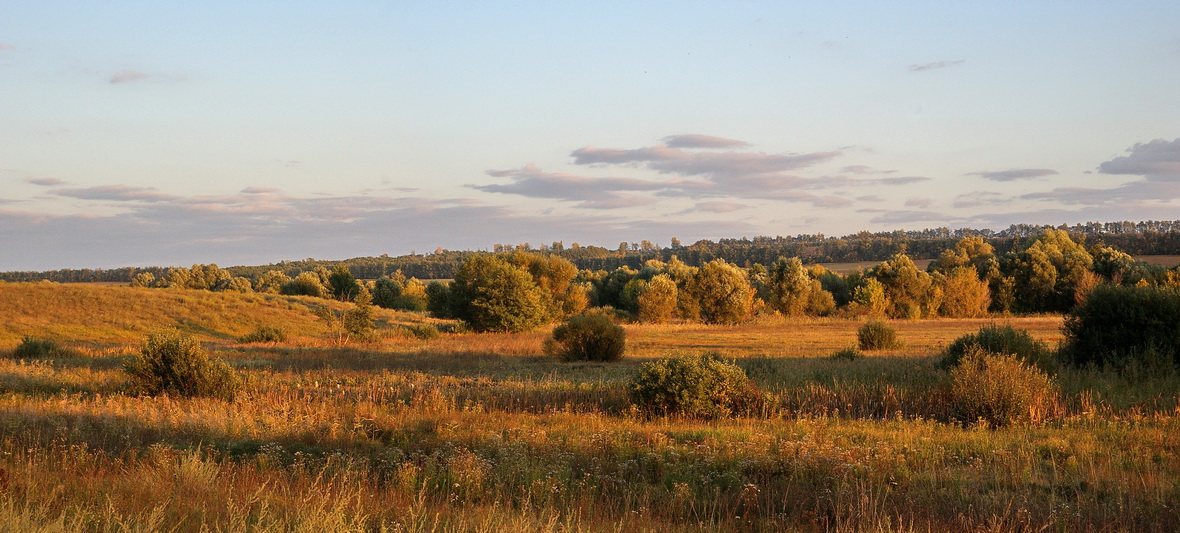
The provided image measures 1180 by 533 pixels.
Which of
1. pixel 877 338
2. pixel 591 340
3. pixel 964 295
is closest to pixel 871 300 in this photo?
pixel 964 295

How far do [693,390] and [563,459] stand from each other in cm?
460

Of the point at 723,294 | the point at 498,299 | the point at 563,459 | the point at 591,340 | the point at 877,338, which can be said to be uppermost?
the point at 498,299

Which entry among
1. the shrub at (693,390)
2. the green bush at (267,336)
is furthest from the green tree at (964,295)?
the shrub at (693,390)

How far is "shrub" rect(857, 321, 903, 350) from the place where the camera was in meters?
29.6

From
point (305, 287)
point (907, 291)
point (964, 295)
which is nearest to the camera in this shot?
point (964, 295)

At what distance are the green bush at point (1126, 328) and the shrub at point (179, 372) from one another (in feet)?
63.7

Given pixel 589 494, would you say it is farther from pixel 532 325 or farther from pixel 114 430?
pixel 532 325

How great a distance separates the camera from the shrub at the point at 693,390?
40.8ft

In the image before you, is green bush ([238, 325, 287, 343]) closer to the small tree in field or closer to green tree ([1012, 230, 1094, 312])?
the small tree in field

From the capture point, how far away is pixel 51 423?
9891 mm

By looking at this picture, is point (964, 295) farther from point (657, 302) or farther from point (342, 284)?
point (342, 284)

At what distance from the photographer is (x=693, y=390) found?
493 inches

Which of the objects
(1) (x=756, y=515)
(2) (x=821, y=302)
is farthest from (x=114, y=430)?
(2) (x=821, y=302)

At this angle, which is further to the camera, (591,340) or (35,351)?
(591,340)
